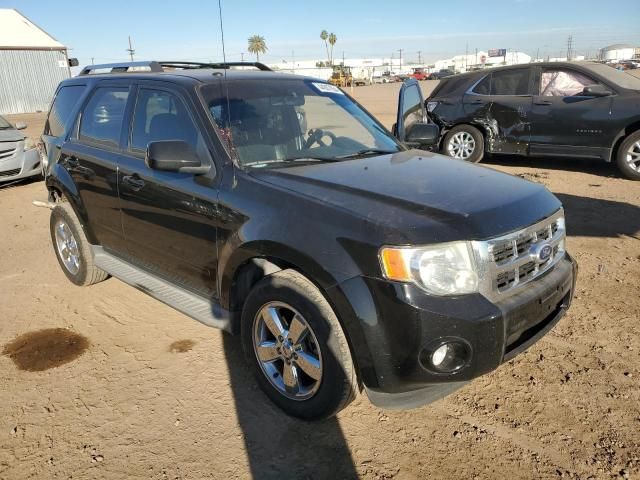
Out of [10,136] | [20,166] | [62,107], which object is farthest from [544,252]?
[10,136]

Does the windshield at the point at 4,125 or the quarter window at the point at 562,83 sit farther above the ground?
the quarter window at the point at 562,83

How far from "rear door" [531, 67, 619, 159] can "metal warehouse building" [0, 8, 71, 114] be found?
3190cm

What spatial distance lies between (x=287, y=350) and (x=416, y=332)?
32.3 inches

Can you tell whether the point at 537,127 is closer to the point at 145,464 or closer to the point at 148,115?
the point at 148,115

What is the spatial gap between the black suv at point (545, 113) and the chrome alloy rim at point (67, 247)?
6942mm

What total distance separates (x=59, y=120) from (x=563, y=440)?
479 centimetres

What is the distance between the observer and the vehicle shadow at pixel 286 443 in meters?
→ 2.50

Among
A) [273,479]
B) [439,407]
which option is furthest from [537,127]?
[273,479]

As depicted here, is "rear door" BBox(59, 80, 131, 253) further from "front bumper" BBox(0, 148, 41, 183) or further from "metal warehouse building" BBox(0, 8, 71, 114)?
"metal warehouse building" BBox(0, 8, 71, 114)

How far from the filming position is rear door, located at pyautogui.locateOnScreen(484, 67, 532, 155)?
8.73 meters

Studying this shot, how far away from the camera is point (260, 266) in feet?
9.73

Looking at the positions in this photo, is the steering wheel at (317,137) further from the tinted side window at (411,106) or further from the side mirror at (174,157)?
the tinted side window at (411,106)

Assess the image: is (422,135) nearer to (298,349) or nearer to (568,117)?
(298,349)

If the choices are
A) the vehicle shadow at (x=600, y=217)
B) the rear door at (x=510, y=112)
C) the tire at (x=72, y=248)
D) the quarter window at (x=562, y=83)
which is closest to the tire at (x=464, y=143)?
the rear door at (x=510, y=112)
